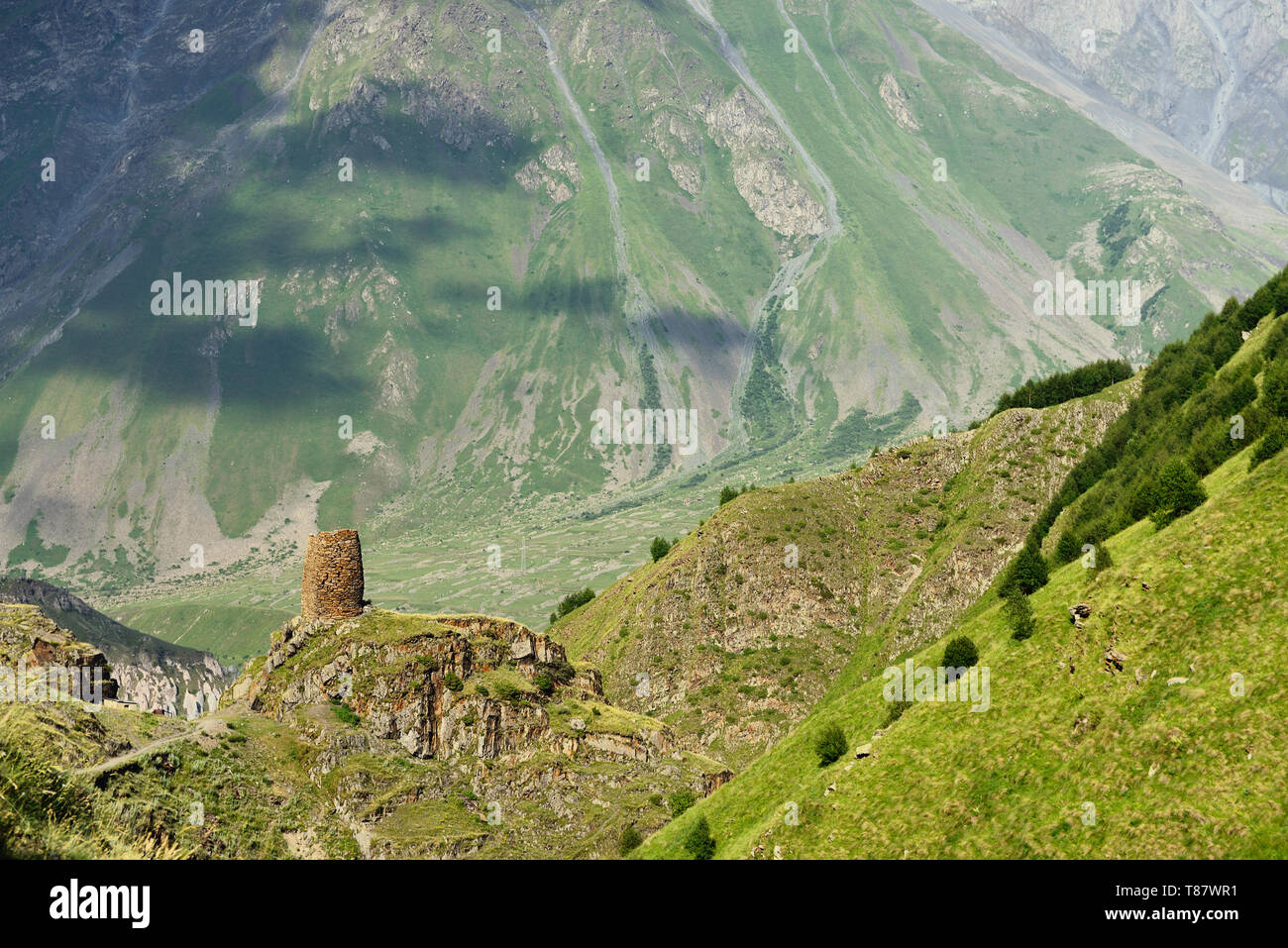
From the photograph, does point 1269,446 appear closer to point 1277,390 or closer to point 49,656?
point 1277,390

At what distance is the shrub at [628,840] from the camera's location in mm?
73000

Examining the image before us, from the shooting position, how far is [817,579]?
140 metres

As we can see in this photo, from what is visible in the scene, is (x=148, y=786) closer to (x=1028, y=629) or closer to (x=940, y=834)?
(x=940, y=834)

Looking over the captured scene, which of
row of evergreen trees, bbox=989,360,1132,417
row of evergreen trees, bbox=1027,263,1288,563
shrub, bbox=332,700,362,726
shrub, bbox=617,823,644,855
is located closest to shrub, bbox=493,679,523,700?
shrub, bbox=332,700,362,726

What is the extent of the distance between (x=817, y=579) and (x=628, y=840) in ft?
231

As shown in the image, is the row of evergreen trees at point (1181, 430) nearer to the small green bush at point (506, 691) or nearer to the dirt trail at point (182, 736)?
the small green bush at point (506, 691)

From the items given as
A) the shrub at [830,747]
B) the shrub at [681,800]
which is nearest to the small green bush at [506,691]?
the shrub at [681,800]

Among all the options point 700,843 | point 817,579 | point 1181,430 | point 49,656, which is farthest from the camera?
point 817,579

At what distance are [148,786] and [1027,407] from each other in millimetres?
124385

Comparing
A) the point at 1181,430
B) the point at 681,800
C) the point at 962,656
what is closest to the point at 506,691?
the point at 681,800

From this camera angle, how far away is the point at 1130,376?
14775 cm

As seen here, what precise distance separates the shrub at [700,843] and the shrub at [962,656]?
690 inches
